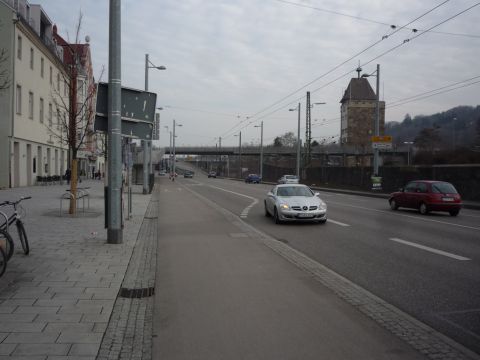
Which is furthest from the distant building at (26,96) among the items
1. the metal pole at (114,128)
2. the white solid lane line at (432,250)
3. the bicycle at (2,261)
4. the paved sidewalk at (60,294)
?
the bicycle at (2,261)

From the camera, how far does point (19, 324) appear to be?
5.00 m

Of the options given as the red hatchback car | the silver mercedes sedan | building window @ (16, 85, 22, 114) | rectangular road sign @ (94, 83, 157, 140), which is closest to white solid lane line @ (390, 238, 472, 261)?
the silver mercedes sedan

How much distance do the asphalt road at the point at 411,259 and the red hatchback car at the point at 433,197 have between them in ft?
7.47

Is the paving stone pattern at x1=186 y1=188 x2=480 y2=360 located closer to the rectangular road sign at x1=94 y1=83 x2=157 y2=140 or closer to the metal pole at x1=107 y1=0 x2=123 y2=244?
the metal pole at x1=107 y1=0 x2=123 y2=244

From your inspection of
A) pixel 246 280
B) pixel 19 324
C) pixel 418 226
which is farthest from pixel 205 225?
pixel 19 324

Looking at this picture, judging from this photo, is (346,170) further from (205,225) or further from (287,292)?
(287,292)

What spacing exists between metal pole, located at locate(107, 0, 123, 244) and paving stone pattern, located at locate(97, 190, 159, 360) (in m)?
1.69

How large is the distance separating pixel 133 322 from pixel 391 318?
286 cm

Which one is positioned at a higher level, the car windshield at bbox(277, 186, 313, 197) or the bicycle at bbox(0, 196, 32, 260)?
the car windshield at bbox(277, 186, 313, 197)

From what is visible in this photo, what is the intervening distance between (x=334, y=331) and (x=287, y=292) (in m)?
1.67

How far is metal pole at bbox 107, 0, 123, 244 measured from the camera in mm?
10234

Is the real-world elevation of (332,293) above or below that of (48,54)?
below

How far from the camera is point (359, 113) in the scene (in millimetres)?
96500

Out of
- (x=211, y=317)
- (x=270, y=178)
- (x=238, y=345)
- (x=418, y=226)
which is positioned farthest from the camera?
(x=270, y=178)
